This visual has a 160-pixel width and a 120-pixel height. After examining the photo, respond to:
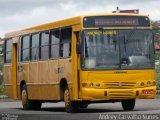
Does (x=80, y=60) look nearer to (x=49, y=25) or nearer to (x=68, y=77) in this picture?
(x=68, y=77)

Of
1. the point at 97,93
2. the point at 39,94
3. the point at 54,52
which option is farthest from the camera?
the point at 39,94

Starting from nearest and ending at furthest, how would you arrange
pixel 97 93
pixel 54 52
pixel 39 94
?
pixel 97 93
pixel 54 52
pixel 39 94

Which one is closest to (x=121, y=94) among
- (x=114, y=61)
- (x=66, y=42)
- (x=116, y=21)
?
(x=114, y=61)

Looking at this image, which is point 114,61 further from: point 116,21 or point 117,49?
point 116,21

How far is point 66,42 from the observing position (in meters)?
25.5

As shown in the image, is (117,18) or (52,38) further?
(52,38)

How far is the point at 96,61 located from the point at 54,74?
3.01 meters

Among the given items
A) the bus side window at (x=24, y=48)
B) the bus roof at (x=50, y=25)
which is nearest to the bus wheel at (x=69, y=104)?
the bus roof at (x=50, y=25)

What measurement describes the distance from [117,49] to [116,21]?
965 millimetres

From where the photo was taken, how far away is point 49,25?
2758 cm

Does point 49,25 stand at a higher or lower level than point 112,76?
higher

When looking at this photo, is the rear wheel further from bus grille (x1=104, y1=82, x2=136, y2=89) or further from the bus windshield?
bus grille (x1=104, y1=82, x2=136, y2=89)

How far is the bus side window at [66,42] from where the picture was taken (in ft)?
82.9

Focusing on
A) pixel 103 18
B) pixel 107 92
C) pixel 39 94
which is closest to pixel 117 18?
pixel 103 18
